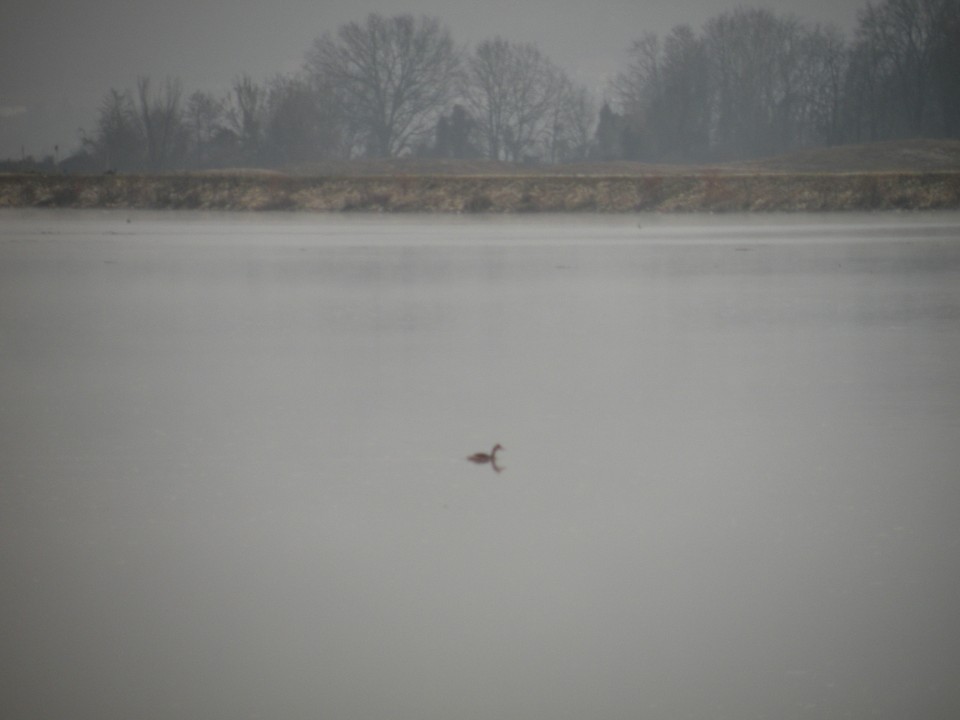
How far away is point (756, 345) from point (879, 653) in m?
6.99

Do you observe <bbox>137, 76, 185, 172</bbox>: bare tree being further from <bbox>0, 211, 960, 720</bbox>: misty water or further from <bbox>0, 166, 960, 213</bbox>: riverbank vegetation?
<bbox>0, 211, 960, 720</bbox>: misty water

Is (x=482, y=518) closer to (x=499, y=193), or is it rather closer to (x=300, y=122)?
(x=499, y=193)

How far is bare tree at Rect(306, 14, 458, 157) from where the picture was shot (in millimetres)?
108250

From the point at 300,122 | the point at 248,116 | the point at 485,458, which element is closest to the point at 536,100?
the point at 300,122

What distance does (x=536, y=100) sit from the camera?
116 m

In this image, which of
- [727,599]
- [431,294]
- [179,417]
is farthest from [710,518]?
[431,294]

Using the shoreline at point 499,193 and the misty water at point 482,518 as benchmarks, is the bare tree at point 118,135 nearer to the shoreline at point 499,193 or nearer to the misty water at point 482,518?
the shoreline at point 499,193

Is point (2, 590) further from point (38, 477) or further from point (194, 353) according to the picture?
point (194, 353)

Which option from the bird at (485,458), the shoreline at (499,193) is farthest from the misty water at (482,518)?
the shoreline at (499,193)

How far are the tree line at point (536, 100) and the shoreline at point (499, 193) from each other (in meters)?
42.3

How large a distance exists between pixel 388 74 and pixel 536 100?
47.1ft

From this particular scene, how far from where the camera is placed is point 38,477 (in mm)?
6102

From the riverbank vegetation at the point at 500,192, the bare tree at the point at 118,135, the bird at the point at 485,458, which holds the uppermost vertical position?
the bare tree at the point at 118,135

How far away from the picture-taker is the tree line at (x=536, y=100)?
92812 mm
